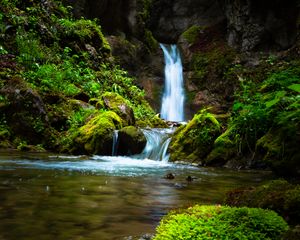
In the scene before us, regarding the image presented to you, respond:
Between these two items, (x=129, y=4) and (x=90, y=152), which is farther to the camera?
(x=129, y=4)

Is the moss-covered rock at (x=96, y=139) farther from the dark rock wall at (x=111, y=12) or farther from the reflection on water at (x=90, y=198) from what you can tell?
the dark rock wall at (x=111, y=12)

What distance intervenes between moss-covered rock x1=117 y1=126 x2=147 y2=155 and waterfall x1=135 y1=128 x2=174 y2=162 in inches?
8.6

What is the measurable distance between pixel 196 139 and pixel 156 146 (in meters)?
1.81

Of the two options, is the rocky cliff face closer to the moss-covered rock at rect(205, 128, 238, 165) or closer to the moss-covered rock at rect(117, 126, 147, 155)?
the moss-covered rock at rect(117, 126, 147, 155)

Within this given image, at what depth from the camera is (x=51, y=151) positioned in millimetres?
13180

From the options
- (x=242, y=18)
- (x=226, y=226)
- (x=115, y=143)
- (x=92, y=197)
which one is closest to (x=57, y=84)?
(x=115, y=143)

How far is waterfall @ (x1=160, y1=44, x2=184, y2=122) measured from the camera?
2994 centimetres

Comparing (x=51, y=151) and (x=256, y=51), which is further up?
(x=256, y=51)

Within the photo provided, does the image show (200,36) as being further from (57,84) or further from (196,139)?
(196,139)

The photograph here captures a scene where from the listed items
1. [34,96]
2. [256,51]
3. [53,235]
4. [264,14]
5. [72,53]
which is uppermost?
[264,14]

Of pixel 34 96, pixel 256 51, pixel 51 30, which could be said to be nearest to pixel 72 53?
pixel 51 30

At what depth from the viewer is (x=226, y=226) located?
3.14 m

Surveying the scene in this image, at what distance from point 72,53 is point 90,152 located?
10.4m

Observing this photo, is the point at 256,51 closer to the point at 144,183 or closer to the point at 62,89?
the point at 62,89
